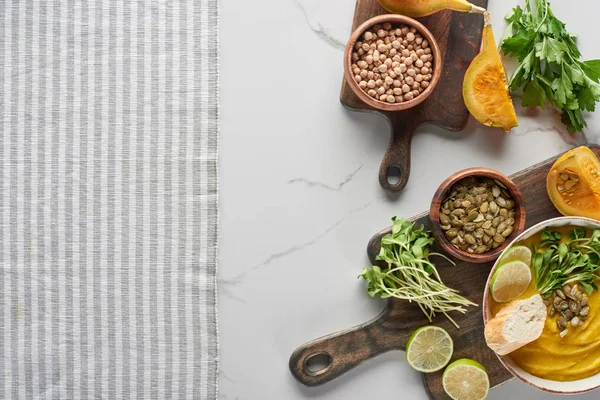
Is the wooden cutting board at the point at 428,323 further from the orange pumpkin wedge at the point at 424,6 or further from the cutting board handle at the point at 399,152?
the orange pumpkin wedge at the point at 424,6

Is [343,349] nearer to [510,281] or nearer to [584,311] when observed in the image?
[510,281]

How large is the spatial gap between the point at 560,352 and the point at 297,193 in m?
0.75

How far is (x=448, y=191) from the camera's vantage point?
1.57 metres

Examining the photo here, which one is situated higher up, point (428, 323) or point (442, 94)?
point (442, 94)

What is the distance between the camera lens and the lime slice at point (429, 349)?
1.60m

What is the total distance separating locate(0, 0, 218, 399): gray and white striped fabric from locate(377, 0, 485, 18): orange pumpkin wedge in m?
0.44

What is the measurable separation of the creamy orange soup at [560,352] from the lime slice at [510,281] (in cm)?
3

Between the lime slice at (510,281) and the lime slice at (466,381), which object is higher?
the lime slice at (510,281)

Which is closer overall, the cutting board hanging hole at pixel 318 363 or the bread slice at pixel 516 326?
the bread slice at pixel 516 326

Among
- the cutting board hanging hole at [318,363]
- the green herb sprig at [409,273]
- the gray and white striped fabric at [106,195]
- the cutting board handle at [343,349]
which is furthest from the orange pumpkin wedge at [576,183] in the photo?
the gray and white striped fabric at [106,195]

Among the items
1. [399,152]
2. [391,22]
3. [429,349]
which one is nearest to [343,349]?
[429,349]

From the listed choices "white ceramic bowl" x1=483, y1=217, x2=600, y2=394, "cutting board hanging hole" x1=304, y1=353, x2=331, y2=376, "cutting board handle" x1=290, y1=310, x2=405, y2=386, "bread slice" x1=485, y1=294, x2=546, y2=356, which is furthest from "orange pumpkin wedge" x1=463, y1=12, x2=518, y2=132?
"cutting board hanging hole" x1=304, y1=353, x2=331, y2=376

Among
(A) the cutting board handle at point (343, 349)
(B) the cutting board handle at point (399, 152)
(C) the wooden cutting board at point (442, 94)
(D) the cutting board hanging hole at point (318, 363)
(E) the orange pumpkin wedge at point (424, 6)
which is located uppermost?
(E) the orange pumpkin wedge at point (424, 6)

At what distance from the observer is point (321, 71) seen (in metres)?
1.65
